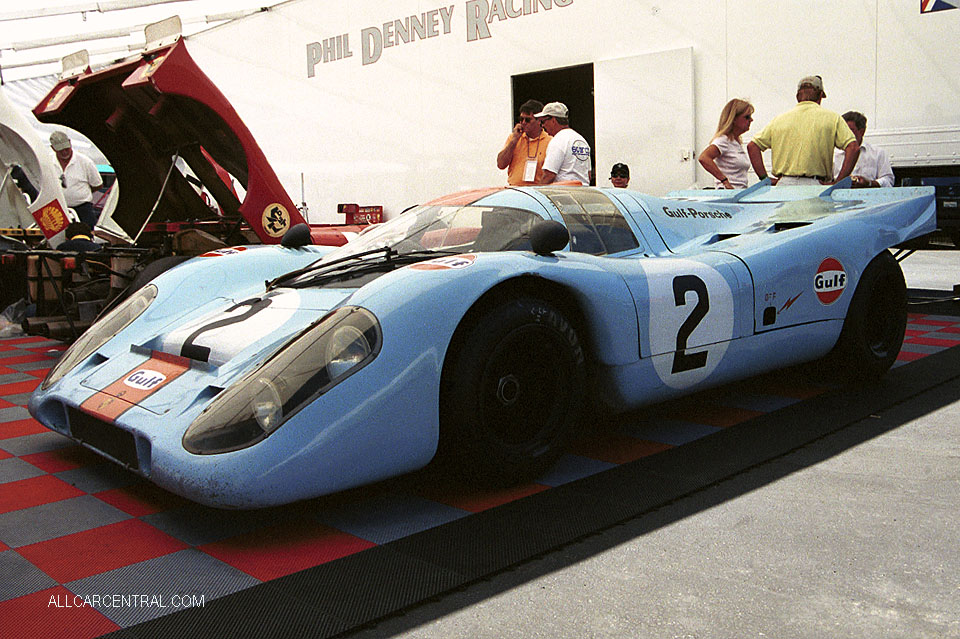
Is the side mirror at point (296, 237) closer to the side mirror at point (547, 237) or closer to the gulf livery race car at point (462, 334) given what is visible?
the gulf livery race car at point (462, 334)

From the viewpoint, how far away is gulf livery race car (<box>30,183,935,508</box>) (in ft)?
6.35

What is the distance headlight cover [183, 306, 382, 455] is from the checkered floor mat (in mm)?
263

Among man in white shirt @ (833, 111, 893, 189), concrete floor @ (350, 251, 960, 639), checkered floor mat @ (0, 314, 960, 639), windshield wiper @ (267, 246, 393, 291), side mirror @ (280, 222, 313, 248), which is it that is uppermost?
man in white shirt @ (833, 111, 893, 189)

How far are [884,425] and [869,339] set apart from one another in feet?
2.33

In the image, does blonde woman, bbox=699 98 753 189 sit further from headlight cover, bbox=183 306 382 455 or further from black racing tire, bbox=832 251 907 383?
headlight cover, bbox=183 306 382 455

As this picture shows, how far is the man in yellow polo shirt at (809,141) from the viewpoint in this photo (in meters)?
4.61

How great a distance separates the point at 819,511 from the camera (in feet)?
6.71

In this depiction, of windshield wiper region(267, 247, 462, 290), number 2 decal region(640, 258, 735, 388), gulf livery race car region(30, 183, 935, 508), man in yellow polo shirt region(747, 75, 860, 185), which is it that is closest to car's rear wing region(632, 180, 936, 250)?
gulf livery race car region(30, 183, 935, 508)

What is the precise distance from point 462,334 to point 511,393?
0.71ft

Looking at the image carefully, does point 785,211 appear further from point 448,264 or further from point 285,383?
point 285,383

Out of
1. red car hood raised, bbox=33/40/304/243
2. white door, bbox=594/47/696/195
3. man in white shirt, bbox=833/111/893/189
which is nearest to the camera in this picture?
red car hood raised, bbox=33/40/304/243

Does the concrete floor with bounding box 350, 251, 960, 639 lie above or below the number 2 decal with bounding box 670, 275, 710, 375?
below

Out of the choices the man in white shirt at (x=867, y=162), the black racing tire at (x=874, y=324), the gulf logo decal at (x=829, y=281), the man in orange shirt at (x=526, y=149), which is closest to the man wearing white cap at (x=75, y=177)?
the man in orange shirt at (x=526, y=149)

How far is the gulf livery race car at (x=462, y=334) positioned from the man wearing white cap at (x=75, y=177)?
3.83 metres
